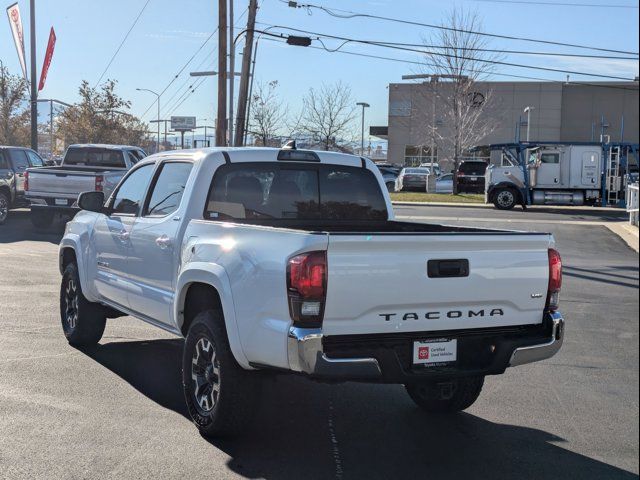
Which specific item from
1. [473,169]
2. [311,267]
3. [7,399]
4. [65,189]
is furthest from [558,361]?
[473,169]

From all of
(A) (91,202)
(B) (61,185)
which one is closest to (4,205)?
(B) (61,185)

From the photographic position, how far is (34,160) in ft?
69.8

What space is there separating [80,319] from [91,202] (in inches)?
47.2

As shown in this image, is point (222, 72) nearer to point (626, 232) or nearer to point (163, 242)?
point (626, 232)

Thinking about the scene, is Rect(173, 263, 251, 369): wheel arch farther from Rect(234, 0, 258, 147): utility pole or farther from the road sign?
the road sign

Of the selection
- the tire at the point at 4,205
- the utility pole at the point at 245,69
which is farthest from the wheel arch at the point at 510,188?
the tire at the point at 4,205

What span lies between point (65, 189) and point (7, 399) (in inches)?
471

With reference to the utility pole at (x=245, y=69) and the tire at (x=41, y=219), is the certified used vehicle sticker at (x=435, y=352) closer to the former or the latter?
the tire at (x=41, y=219)

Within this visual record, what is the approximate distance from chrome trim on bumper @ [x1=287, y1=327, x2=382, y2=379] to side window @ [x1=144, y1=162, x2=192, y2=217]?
7.08 feet

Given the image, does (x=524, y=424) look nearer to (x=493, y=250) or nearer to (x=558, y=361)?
(x=493, y=250)

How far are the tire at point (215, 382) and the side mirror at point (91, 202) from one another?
7.70 feet

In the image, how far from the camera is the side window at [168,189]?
6.07 m

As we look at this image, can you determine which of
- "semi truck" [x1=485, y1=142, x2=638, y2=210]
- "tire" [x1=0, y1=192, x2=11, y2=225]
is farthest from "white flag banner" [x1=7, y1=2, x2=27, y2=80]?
"semi truck" [x1=485, y1=142, x2=638, y2=210]

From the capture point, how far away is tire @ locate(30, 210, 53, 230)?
58.1 ft
